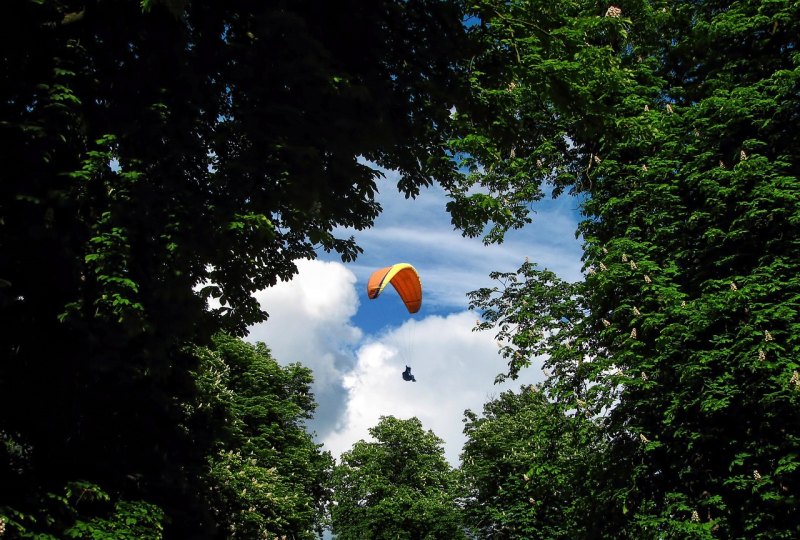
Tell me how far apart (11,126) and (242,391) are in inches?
1100

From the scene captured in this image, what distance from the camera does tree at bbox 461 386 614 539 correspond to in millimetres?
16422

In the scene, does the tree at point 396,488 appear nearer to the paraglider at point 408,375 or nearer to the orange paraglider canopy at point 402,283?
the paraglider at point 408,375

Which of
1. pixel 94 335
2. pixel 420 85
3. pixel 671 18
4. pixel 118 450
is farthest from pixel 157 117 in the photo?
pixel 671 18

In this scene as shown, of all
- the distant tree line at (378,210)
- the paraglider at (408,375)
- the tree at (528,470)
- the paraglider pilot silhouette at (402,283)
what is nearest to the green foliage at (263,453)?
the paraglider at (408,375)

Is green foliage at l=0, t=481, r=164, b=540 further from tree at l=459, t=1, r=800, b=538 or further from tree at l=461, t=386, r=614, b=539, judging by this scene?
tree at l=461, t=386, r=614, b=539

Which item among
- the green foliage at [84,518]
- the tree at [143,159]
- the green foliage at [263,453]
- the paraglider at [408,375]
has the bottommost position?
the green foliage at [84,518]

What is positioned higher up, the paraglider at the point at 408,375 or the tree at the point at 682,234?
the paraglider at the point at 408,375

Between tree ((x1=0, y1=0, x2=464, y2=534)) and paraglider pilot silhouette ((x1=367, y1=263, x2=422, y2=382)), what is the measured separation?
21607mm

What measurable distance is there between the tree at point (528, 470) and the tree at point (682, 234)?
0.89 metres

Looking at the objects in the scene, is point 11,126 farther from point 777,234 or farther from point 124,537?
point 777,234

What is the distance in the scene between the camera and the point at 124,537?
381 inches

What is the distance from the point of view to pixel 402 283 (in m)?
34.5

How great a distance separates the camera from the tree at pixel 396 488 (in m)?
45.3

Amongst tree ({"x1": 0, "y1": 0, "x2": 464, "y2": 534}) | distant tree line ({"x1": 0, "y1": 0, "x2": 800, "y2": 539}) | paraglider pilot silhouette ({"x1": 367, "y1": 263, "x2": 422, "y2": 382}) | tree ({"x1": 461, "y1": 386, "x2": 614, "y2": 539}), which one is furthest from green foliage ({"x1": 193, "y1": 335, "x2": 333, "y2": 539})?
tree ({"x1": 0, "y1": 0, "x2": 464, "y2": 534})
